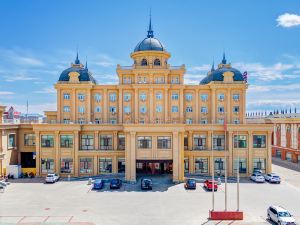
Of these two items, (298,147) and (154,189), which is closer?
(154,189)

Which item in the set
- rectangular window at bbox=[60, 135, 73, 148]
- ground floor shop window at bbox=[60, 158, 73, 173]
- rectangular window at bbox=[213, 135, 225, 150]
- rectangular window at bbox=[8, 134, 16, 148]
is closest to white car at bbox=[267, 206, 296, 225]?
rectangular window at bbox=[213, 135, 225, 150]

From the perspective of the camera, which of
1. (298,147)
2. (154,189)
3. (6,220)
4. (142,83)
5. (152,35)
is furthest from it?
(298,147)

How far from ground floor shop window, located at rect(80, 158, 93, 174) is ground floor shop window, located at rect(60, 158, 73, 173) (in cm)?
199

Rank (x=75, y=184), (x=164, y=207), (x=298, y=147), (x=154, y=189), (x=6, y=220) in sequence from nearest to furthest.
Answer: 1. (x=6, y=220)
2. (x=164, y=207)
3. (x=154, y=189)
4. (x=75, y=184)
5. (x=298, y=147)

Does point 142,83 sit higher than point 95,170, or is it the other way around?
point 142,83

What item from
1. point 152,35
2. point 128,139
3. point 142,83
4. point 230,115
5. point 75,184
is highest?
point 152,35

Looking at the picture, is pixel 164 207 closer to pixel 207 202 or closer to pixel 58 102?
pixel 207 202

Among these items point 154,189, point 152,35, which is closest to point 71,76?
point 152,35

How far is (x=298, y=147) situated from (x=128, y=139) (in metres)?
45.4

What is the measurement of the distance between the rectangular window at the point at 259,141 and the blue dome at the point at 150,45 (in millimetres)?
26081

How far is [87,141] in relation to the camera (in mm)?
58656

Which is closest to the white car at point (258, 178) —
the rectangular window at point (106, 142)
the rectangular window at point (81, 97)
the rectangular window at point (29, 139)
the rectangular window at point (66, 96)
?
the rectangular window at point (106, 142)

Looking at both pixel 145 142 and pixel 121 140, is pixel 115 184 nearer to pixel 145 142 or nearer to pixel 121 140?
pixel 145 142

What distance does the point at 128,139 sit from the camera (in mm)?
51562
